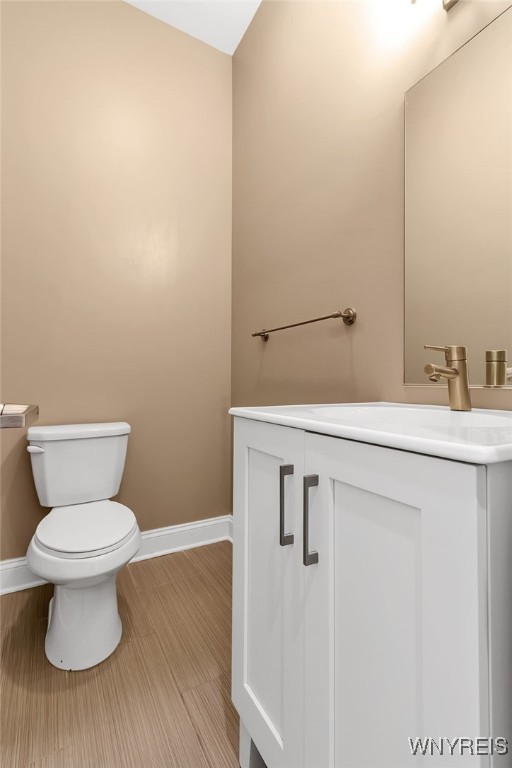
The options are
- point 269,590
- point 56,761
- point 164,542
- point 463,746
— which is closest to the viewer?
point 463,746

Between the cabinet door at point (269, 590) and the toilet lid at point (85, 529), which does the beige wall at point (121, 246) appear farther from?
the cabinet door at point (269, 590)

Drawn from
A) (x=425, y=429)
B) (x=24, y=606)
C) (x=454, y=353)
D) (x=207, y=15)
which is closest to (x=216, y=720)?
(x=24, y=606)

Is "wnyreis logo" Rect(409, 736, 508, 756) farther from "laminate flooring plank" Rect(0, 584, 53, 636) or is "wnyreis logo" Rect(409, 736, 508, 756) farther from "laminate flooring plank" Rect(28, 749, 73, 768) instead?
"laminate flooring plank" Rect(0, 584, 53, 636)

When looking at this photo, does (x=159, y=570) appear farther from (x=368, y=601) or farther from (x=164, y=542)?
(x=368, y=601)

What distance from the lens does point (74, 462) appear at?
5.27 feet

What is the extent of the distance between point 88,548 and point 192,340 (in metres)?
1.21

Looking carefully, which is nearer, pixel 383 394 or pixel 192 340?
pixel 383 394

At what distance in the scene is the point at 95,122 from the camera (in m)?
1.83

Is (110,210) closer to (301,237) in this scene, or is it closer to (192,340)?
(192,340)

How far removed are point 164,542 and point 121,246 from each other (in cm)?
158

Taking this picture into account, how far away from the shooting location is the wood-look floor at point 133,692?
98 cm

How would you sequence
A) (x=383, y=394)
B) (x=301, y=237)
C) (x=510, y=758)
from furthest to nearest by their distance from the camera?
1. (x=301, y=237)
2. (x=383, y=394)
3. (x=510, y=758)

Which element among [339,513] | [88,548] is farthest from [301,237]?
[88,548]

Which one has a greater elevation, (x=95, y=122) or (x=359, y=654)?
(x=95, y=122)
